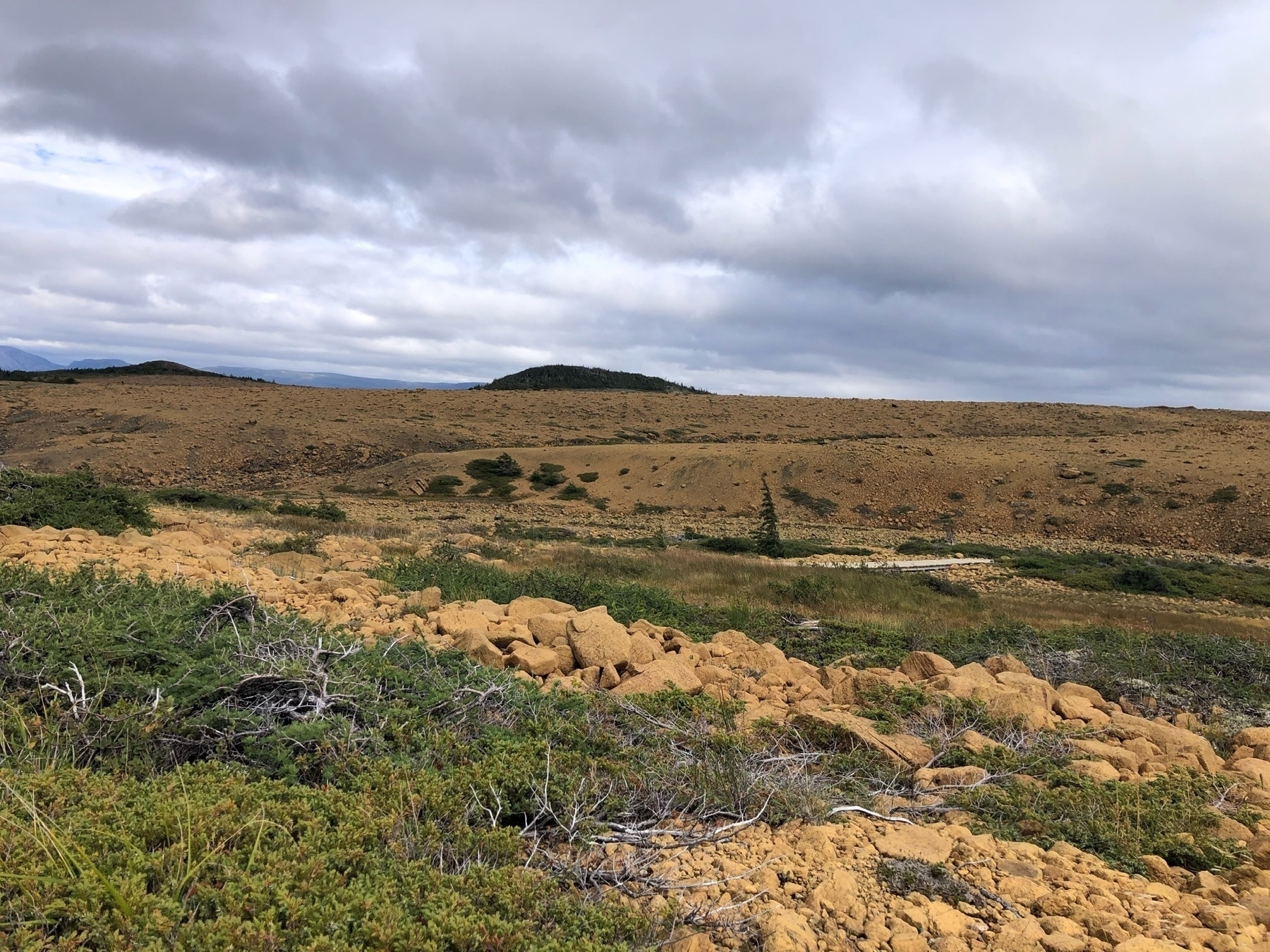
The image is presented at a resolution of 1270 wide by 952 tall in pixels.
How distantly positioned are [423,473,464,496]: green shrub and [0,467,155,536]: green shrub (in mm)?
22151

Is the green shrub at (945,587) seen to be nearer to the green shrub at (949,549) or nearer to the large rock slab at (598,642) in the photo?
the green shrub at (949,549)

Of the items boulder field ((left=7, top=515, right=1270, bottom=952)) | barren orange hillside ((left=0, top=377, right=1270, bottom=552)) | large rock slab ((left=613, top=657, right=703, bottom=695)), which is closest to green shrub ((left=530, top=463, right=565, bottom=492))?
barren orange hillside ((left=0, top=377, right=1270, bottom=552))

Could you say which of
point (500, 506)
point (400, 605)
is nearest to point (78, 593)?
Result: point (400, 605)

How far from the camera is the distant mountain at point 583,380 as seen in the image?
89.3 metres

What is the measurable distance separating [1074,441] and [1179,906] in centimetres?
5013

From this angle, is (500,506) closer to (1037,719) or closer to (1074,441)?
(1037,719)

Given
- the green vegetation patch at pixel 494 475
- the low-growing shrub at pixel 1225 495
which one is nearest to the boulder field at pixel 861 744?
the green vegetation patch at pixel 494 475

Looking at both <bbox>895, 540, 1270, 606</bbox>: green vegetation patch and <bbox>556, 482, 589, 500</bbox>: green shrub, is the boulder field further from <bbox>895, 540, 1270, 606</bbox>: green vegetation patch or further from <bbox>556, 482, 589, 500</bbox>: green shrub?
<bbox>556, 482, 589, 500</bbox>: green shrub

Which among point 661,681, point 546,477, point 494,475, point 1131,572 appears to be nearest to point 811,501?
point 546,477

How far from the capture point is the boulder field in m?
2.81

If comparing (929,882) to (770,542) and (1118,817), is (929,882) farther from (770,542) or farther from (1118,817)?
(770,542)

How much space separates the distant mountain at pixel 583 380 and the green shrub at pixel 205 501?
6399 centimetres

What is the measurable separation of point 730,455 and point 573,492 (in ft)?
33.2

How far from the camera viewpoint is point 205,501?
2028 centimetres
